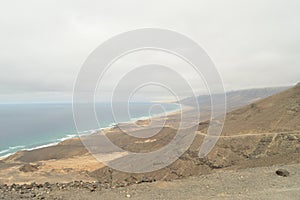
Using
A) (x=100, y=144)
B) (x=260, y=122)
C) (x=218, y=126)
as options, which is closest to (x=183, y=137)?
(x=218, y=126)

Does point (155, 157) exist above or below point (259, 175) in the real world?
below

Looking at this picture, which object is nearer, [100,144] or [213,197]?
[213,197]

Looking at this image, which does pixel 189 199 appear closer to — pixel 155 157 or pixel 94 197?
pixel 94 197

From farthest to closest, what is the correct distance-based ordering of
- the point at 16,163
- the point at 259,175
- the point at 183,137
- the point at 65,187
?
the point at 16,163
the point at 183,137
the point at 259,175
the point at 65,187

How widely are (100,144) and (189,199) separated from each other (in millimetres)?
51001

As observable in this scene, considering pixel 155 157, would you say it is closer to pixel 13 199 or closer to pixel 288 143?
pixel 288 143

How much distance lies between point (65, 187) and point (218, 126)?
2691 centimetres

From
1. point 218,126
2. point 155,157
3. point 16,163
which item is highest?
point 218,126

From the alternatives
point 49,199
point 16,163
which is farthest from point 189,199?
point 16,163

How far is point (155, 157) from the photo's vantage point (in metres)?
25.4

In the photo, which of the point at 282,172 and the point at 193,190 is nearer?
the point at 193,190

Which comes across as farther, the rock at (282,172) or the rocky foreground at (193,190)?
the rock at (282,172)

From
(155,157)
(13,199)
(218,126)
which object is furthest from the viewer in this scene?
(218,126)

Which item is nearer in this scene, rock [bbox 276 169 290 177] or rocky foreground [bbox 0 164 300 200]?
rocky foreground [bbox 0 164 300 200]
